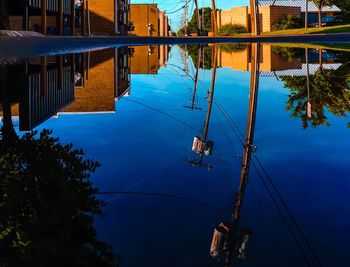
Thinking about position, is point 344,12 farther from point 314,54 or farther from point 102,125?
point 102,125

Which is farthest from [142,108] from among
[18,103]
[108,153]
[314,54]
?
[314,54]

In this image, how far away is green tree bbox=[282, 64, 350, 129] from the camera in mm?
7199

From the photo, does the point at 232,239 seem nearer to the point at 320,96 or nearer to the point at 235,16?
the point at 320,96

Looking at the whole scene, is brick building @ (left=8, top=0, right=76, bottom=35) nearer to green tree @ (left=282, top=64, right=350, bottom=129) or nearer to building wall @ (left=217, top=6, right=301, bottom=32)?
green tree @ (left=282, top=64, right=350, bottom=129)

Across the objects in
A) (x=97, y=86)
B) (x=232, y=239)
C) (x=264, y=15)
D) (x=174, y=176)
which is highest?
(x=264, y=15)

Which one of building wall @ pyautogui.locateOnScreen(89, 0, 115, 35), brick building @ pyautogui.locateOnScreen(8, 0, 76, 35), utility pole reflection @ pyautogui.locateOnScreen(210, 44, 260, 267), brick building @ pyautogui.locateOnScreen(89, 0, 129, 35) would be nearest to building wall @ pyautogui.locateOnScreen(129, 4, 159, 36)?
brick building @ pyautogui.locateOnScreen(89, 0, 129, 35)

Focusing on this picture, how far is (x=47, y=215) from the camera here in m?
2.75

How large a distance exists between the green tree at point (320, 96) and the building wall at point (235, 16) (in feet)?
179

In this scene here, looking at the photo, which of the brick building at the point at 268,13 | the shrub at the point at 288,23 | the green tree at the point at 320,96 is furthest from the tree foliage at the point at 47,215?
the brick building at the point at 268,13

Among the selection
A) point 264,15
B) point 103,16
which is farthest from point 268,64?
point 264,15

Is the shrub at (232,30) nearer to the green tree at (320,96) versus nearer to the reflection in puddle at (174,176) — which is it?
the green tree at (320,96)

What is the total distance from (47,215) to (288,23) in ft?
181

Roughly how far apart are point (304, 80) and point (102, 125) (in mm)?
5526

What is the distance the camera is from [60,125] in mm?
7129
